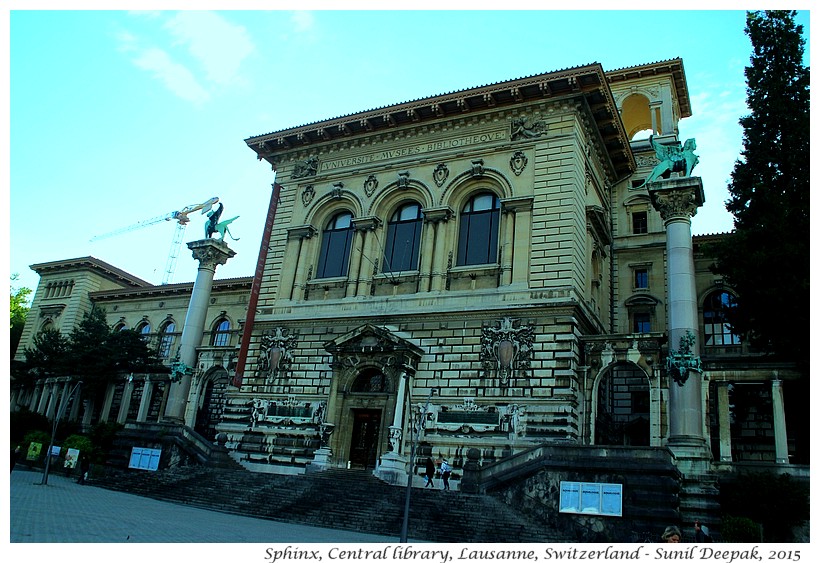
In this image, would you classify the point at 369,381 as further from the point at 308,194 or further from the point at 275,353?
the point at 308,194

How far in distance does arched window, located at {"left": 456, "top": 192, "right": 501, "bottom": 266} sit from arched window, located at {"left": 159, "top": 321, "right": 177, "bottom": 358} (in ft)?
91.8

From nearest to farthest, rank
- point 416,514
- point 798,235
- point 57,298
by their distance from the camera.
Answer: point 416,514 < point 798,235 < point 57,298

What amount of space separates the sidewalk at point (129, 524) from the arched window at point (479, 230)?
13.4m

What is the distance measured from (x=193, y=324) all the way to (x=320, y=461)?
11693mm

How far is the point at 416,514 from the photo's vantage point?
18.9 metres

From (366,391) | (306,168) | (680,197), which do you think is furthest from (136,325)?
(680,197)

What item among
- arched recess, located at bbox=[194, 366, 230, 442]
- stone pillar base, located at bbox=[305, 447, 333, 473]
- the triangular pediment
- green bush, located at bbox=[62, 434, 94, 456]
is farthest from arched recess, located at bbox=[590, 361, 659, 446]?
green bush, located at bbox=[62, 434, 94, 456]

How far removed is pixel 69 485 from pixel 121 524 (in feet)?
43.2

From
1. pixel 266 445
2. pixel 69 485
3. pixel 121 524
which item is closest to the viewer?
pixel 121 524

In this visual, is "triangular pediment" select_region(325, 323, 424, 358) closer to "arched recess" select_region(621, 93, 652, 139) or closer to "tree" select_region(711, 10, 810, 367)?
"tree" select_region(711, 10, 810, 367)

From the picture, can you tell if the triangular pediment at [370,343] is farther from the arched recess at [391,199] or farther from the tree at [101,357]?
the tree at [101,357]

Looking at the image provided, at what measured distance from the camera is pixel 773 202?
2392 centimetres
